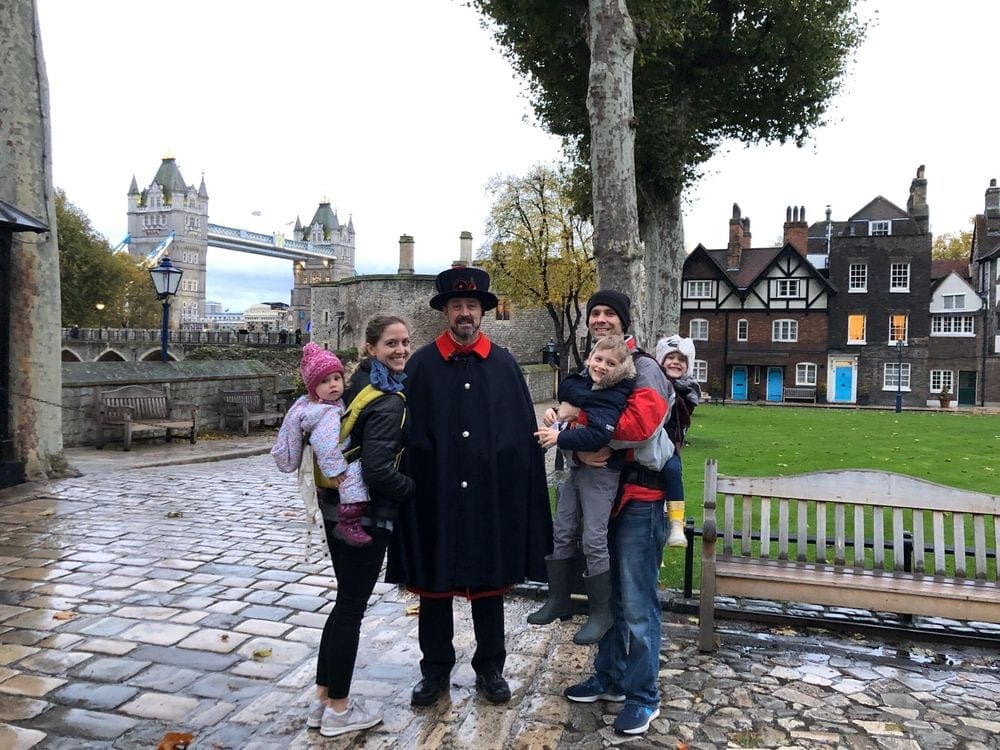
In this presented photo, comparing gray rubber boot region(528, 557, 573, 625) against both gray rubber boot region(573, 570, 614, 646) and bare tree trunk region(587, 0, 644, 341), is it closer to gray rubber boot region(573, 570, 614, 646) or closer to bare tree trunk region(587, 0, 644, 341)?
gray rubber boot region(573, 570, 614, 646)

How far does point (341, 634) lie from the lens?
346cm

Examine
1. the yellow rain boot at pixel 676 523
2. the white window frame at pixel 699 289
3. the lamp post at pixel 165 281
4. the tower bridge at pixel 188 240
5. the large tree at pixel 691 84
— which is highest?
the tower bridge at pixel 188 240

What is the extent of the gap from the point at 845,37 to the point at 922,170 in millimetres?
30020

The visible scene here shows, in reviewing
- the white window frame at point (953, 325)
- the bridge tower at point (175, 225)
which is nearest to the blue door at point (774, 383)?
the white window frame at point (953, 325)

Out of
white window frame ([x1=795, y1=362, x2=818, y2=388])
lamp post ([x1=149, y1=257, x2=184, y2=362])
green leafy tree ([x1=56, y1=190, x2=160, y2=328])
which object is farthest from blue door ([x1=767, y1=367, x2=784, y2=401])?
green leafy tree ([x1=56, y1=190, x2=160, y2=328])

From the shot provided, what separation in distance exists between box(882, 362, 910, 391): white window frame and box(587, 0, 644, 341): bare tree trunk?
3850 centimetres

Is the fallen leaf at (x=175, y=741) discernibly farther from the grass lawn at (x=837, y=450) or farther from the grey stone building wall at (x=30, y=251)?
the grey stone building wall at (x=30, y=251)

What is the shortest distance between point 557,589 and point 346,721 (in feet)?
3.77

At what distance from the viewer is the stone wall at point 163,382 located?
13391 mm

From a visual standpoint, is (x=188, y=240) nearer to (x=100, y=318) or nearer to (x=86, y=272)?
(x=100, y=318)

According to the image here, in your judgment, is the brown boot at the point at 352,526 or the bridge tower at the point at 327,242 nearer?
the brown boot at the point at 352,526

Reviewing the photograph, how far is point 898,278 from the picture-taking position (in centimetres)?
4119

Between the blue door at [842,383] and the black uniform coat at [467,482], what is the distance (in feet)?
138

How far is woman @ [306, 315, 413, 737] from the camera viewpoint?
3.36 meters
